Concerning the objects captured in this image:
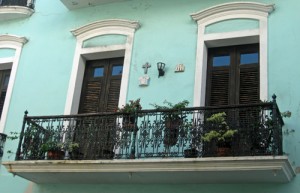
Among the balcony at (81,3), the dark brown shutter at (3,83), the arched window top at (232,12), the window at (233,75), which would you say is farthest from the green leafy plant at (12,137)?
the arched window top at (232,12)

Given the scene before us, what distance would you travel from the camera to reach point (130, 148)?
968 cm

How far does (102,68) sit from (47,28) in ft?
6.35

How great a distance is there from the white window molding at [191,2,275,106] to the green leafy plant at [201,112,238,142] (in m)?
1.00

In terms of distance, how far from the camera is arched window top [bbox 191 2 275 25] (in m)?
10.3

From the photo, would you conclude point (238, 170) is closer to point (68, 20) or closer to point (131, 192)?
point (131, 192)

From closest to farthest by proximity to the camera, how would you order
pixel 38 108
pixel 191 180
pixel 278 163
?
pixel 278 163 → pixel 191 180 → pixel 38 108

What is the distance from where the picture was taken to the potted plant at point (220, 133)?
876 centimetres

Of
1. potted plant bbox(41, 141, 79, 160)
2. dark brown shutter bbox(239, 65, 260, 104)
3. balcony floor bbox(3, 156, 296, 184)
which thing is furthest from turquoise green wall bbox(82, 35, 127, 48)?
balcony floor bbox(3, 156, 296, 184)

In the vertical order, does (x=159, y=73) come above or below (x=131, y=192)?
above

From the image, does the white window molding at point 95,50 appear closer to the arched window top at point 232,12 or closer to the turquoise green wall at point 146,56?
the turquoise green wall at point 146,56

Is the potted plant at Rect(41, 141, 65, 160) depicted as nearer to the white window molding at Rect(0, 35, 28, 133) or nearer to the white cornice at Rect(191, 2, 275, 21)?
the white window molding at Rect(0, 35, 28, 133)

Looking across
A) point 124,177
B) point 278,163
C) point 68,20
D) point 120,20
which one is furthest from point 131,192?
point 68,20

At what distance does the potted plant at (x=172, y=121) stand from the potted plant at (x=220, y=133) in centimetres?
60

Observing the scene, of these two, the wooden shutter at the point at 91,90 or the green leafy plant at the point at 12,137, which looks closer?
the green leafy plant at the point at 12,137
